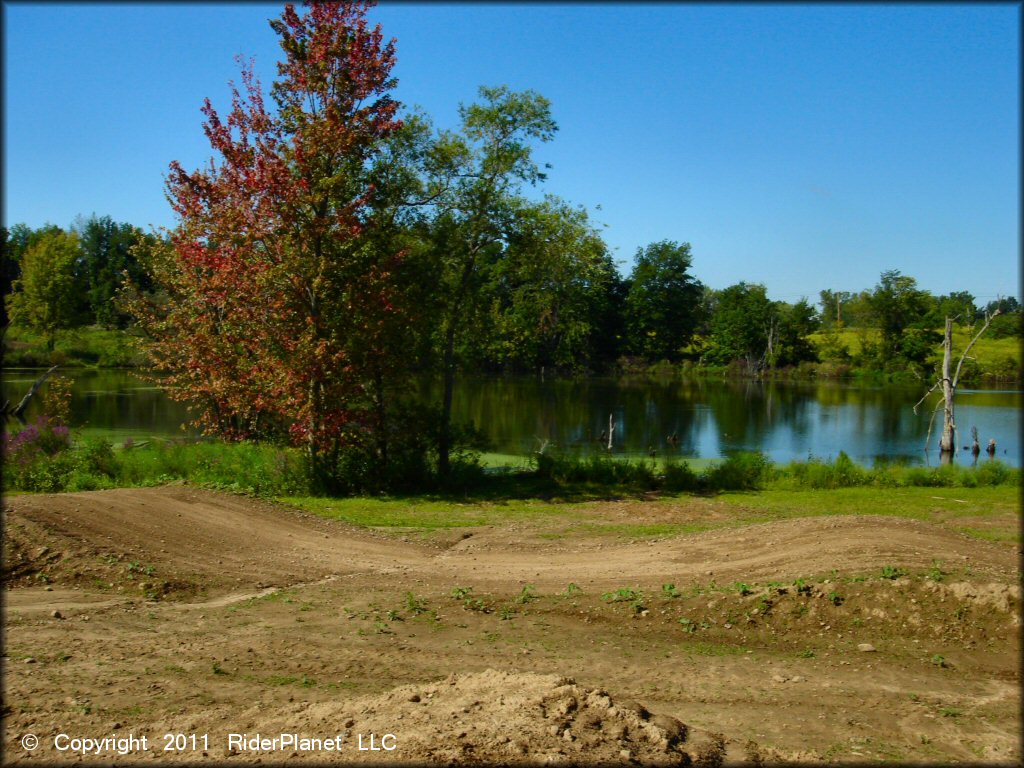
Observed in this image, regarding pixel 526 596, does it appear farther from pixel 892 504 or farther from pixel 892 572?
pixel 892 504

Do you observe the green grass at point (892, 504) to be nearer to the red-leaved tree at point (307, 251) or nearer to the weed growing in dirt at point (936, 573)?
the weed growing in dirt at point (936, 573)

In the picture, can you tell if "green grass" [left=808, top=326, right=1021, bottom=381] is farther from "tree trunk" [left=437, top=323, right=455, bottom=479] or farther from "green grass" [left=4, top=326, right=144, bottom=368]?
"green grass" [left=4, top=326, right=144, bottom=368]

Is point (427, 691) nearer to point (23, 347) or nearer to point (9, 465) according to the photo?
point (9, 465)

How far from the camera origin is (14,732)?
216 inches

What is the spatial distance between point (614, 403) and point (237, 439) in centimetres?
3152

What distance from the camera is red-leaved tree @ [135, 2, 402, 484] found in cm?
1675

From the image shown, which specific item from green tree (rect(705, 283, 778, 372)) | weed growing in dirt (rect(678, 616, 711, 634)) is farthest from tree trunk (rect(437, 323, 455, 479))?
green tree (rect(705, 283, 778, 372))

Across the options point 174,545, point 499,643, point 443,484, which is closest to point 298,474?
point 443,484

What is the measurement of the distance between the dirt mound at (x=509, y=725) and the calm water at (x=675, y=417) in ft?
58.8

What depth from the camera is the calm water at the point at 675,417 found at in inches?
1265

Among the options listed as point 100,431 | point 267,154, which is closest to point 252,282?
point 267,154

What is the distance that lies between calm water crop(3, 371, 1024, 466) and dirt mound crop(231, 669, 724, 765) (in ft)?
58.8

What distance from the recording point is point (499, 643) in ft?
26.0

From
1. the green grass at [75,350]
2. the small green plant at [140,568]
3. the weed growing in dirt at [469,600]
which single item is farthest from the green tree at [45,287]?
the weed growing in dirt at [469,600]
